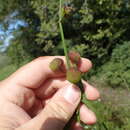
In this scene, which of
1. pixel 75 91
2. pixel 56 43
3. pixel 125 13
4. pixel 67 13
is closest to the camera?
pixel 67 13

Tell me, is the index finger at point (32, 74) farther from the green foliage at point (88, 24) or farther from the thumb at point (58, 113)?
the green foliage at point (88, 24)

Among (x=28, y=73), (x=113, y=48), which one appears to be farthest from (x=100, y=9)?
(x=28, y=73)

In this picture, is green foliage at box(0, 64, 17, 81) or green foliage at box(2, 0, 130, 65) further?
green foliage at box(0, 64, 17, 81)

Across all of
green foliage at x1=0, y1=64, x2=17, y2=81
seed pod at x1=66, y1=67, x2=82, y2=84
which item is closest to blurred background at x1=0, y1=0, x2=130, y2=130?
green foliage at x1=0, y1=64, x2=17, y2=81

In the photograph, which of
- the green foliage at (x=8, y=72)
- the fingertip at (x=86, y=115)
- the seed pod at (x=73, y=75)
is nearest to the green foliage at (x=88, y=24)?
the green foliage at (x=8, y=72)

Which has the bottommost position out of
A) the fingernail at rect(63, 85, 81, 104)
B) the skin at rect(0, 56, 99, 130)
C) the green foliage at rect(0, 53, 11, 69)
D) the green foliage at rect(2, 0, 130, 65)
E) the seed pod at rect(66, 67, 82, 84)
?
the green foliage at rect(0, 53, 11, 69)

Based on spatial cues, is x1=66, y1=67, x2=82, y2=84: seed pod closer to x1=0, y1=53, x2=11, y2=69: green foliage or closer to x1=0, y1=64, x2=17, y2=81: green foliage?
x1=0, y1=64, x2=17, y2=81: green foliage

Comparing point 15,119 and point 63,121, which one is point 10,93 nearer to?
point 15,119

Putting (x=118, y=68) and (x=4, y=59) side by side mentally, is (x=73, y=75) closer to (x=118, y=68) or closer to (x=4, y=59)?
(x=118, y=68)

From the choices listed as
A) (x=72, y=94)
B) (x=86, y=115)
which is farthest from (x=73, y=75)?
(x=86, y=115)
